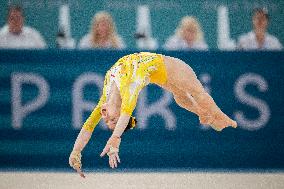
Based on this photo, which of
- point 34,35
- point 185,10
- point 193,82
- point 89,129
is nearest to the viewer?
point 89,129

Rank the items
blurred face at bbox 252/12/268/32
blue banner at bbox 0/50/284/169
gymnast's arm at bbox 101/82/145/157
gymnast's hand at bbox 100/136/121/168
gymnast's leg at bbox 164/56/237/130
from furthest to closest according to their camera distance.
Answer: blurred face at bbox 252/12/268/32 < blue banner at bbox 0/50/284/169 < gymnast's leg at bbox 164/56/237/130 < gymnast's arm at bbox 101/82/145/157 < gymnast's hand at bbox 100/136/121/168

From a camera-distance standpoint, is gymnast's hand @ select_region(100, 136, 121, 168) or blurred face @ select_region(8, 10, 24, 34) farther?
blurred face @ select_region(8, 10, 24, 34)

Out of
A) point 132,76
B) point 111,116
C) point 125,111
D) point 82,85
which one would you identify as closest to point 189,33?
point 82,85

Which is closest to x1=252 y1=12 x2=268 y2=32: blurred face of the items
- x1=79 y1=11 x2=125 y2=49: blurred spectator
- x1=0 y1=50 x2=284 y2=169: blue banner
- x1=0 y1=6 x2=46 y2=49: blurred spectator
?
x1=0 y1=50 x2=284 y2=169: blue banner

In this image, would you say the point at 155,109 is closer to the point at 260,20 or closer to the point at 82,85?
the point at 82,85

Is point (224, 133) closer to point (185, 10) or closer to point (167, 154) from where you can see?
point (167, 154)

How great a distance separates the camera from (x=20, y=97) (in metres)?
6.34

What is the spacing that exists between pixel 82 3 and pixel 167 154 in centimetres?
344

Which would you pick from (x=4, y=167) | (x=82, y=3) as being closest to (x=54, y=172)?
(x=4, y=167)

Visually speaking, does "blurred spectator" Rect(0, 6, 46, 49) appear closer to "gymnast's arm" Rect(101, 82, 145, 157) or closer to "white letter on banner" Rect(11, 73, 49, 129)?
"white letter on banner" Rect(11, 73, 49, 129)

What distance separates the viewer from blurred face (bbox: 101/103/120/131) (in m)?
4.45

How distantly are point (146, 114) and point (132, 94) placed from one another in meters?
2.06

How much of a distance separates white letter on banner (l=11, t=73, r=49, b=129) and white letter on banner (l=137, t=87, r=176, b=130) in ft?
3.13

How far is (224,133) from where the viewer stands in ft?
20.9
